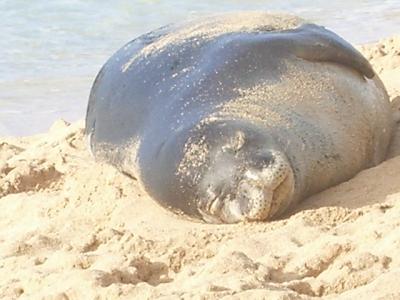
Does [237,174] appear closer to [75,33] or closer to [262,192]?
[262,192]

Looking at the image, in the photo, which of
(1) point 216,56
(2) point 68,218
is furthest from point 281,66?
(2) point 68,218

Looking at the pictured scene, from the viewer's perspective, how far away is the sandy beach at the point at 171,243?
3.68 metres

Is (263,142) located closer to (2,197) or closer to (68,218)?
(68,218)

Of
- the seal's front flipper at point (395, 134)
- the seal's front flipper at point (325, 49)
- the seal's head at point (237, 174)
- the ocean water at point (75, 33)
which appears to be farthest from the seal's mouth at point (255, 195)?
the ocean water at point (75, 33)

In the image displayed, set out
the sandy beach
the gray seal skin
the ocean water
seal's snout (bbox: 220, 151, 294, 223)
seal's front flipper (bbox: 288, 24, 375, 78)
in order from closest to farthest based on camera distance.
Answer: the sandy beach < seal's snout (bbox: 220, 151, 294, 223) < the gray seal skin < seal's front flipper (bbox: 288, 24, 375, 78) < the ocean water

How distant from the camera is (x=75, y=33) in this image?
10805 mm

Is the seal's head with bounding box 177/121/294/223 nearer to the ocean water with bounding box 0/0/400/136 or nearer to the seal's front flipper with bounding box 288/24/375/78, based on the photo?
the seal's front flipper with bounding box 288/24/375/78

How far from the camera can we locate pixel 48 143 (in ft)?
21.8

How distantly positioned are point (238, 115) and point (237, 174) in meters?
0.40

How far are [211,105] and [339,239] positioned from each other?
1115 millimetres

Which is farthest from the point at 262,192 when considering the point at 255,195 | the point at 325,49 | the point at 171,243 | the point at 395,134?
the point at 395,134

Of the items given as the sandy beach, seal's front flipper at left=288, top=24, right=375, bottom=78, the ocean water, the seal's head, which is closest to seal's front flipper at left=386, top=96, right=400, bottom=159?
the sandy beach

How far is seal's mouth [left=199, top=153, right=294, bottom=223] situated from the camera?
14.8 ft

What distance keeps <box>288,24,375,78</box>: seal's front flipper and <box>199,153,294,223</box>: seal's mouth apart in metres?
0.90
